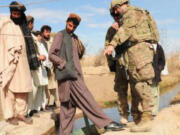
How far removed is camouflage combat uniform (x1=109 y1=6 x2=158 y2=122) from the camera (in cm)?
514

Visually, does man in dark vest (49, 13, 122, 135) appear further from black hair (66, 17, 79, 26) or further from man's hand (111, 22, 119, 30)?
man's hand (111, 22, 119, 30)

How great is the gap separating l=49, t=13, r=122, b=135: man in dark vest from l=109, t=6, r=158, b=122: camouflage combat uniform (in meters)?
0.62

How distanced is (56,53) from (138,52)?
4.06ft

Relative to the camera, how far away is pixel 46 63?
287 inches

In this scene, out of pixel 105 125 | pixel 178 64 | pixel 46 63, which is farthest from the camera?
pixel 178 64

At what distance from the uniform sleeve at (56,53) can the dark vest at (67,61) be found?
6 centimetres

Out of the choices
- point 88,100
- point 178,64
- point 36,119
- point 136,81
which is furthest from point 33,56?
point 178,64

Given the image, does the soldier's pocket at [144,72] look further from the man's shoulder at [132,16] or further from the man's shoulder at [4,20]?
the man's shoulder at [4,20]

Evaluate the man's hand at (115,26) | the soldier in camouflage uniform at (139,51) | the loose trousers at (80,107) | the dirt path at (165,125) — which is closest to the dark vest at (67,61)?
the loose trousers at (80,107)

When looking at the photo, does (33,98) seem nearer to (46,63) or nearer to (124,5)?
(46,63)

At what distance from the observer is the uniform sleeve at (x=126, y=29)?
511cm

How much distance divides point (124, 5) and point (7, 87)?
2.32 meters

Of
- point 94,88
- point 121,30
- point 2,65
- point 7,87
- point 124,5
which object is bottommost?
point 94,88

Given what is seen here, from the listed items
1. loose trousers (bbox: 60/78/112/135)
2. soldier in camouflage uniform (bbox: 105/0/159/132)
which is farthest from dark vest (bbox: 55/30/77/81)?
soldier in camouflage uniform (bbox: 105/0/159/132)
